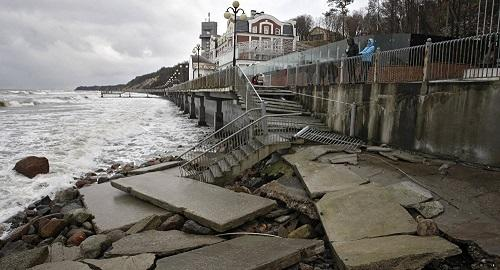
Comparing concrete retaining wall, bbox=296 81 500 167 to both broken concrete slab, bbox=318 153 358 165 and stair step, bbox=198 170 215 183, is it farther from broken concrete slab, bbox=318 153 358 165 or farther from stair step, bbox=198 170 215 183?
stair step, bbox=198 170 215 183

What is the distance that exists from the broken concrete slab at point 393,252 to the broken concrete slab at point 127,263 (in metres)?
2.52

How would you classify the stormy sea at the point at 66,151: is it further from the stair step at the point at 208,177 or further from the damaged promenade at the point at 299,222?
the stair step at the point at 208,177

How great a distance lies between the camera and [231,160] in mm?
9789

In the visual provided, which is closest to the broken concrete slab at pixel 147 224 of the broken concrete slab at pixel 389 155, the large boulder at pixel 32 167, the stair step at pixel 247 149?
the stair step at pixel 247 149

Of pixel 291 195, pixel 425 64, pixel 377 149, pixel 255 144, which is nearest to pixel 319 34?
pixel 425 64

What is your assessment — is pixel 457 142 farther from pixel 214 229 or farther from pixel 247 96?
pixel 247 96

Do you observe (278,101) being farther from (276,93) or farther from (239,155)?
(239,155)

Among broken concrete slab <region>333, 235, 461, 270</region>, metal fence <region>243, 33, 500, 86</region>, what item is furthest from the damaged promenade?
metal fence <region>243, 33, 500, 86</region>

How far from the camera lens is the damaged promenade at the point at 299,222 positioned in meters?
4.43

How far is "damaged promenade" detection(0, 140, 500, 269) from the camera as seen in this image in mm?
4426

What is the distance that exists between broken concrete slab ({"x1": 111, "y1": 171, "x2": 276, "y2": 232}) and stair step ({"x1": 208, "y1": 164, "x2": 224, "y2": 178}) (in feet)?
2.54

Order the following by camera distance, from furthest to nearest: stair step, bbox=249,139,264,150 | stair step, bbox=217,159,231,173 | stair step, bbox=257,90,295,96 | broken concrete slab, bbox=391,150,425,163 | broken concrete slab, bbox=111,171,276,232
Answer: stair step, bbox=257,90,295,96, stair step, bbox=249,139,264,150, stair step, bbox=217,159,231,173, broken concrete slab, bbox=391,150,425,163, broken concrete slab, bbox=111,171,276,232

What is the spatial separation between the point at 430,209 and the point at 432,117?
3851mm

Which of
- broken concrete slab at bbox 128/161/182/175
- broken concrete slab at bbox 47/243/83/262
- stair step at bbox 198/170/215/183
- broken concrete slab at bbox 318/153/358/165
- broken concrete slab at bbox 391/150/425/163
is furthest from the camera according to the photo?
broken concrete slab at bbox 128/161/182/175
